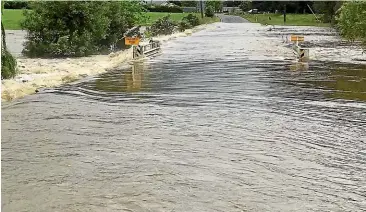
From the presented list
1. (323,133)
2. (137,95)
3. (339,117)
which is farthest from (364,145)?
(137,95)

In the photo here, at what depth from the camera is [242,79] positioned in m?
19.8

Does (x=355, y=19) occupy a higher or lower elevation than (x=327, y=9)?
lower

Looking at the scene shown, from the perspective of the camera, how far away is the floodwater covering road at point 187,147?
7.21m

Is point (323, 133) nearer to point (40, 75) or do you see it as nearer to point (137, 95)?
point (137, 95)

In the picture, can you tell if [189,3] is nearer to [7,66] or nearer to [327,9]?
[327,9]

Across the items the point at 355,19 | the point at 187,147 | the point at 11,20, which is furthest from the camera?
the point at 11,20

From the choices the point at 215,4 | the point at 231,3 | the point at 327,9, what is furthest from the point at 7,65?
the point at 231,3

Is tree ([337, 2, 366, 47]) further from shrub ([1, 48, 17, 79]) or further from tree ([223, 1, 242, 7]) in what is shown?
tree ([223, 1, 242, 7])

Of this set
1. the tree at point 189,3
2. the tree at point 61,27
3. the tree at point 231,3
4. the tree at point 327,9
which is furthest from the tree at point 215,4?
the tree at point 61,27

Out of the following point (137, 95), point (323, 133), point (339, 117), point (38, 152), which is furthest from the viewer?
point (137, 95)

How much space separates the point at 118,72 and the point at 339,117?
12326 mm

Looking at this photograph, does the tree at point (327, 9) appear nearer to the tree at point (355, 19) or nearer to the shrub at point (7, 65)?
the tree at point (355, 19)

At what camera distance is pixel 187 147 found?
32.4 ft

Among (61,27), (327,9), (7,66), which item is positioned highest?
(327,9)
